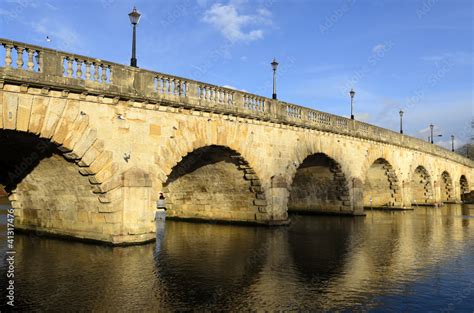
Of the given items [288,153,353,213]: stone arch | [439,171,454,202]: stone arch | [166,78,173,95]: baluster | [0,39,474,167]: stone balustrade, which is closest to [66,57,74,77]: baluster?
[0,39,474,167]: stone balustrade

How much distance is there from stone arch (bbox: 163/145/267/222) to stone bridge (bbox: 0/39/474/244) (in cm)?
6

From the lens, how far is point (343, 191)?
3016cm

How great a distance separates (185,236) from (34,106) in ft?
28.4

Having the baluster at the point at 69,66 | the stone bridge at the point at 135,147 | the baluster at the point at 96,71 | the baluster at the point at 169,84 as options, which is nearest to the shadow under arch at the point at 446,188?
the stone bridge at the point at 135,147

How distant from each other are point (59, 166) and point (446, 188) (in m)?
52.2

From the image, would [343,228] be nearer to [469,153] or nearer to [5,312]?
[5,312]

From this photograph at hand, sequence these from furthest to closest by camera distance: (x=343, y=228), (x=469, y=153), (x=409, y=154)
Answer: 1. (x=469, y=153)
2. (x=409, y=154)
3. (x=343, y=228)

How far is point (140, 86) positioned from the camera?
16188 millimetres

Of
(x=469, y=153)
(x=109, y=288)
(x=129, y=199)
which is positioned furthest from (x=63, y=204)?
(x=469, y=153)

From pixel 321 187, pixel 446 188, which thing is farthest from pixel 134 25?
pixel 446 188

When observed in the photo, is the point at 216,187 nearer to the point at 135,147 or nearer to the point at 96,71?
the point at 135,147

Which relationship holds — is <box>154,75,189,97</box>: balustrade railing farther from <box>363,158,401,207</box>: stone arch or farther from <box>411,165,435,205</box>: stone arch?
<box>411,165,435,205</box>: stone arch

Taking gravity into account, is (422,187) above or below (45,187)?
above

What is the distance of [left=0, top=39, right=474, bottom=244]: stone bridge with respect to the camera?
536 inches
